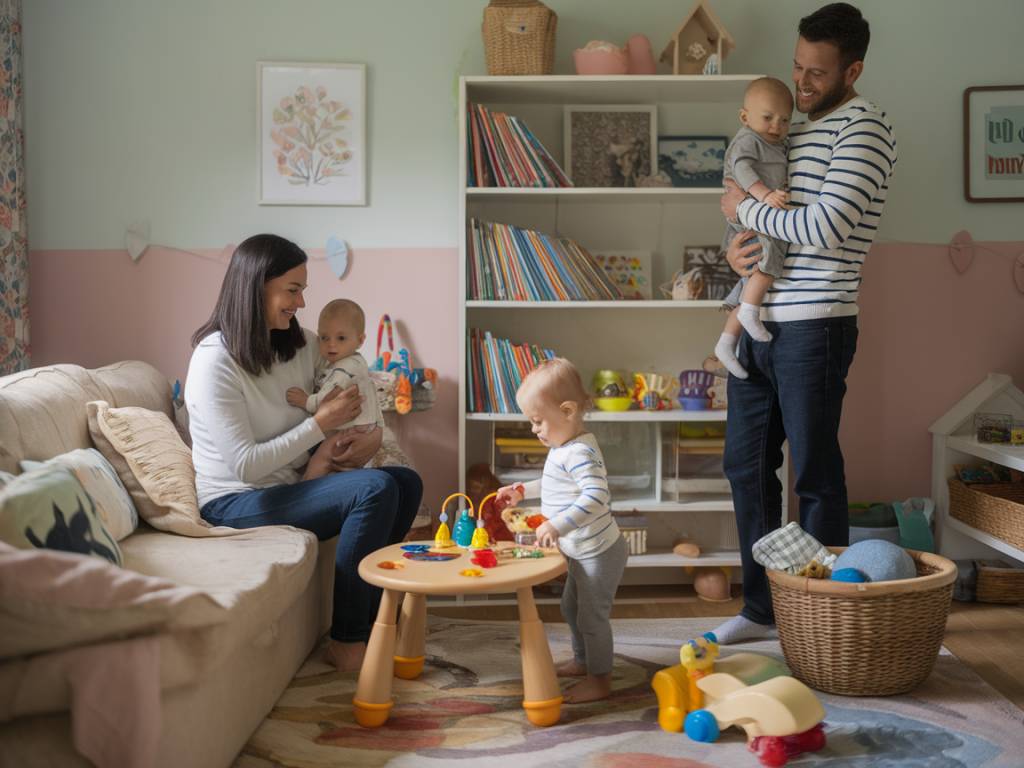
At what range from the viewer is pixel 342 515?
243 centimetres

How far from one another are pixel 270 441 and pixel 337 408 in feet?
0.59

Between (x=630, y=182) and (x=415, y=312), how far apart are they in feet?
2.72

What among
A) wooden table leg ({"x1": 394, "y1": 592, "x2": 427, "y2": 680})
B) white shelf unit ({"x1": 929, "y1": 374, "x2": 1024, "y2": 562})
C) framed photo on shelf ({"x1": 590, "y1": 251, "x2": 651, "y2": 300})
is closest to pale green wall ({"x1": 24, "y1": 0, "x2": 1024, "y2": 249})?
framed photo on shelf ({"x1": 590, "y1": 251, "x2": 651, "y2": 300})

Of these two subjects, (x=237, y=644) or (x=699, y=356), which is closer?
(x=237, y=644)

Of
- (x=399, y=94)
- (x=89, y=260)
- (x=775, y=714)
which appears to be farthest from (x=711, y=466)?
(x=89, y=260)

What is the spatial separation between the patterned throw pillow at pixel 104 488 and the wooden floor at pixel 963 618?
1116 mm

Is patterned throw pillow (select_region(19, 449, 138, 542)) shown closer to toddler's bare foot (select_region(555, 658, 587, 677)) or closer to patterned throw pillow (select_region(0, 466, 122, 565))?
patterned throw pillow (select_region(0, 466, 122, 565))

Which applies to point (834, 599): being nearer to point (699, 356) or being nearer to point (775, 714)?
point (775, 714)

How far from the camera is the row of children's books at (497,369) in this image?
3.20m

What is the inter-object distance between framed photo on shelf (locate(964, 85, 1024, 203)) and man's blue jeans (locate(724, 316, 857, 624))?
1.29m

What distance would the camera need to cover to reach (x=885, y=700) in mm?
2256

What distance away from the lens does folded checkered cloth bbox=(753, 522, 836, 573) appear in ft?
7.66

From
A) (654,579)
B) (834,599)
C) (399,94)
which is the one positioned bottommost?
(654,579)

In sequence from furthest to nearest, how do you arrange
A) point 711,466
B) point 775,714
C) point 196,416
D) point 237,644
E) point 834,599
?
1. point 711,466
2. point 196,416
3. point 834,599
4. point 775,714
5. point 237,644
